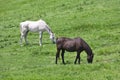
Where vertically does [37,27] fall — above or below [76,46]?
below

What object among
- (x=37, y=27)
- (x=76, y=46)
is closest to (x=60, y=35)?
(x=37, y=27)

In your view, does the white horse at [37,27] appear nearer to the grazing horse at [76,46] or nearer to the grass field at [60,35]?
the grass field at [60,35]

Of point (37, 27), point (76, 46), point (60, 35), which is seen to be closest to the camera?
point (76, 46)

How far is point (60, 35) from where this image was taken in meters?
38.8

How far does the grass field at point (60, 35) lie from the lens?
21.3 meters

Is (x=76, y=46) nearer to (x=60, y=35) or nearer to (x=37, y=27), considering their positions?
(x=37, y=27)

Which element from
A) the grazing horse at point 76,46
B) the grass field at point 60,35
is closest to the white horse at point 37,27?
the grass field at point 60,35

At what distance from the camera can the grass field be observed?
21297 millimetres

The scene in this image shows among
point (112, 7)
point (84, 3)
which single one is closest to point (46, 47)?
point (112, 7)

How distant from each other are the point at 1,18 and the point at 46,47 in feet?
75.3

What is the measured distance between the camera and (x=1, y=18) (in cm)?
5384

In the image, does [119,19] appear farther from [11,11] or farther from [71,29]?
[11,11]

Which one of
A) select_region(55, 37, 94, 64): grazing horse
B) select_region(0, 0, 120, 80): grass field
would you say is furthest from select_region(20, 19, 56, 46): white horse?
select_region(55, 37, 94, 64): grazing horse

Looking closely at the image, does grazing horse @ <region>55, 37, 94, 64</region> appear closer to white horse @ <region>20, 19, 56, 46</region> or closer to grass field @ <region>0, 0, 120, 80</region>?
grass field @ <region>0, 0, 120, 80</region>
